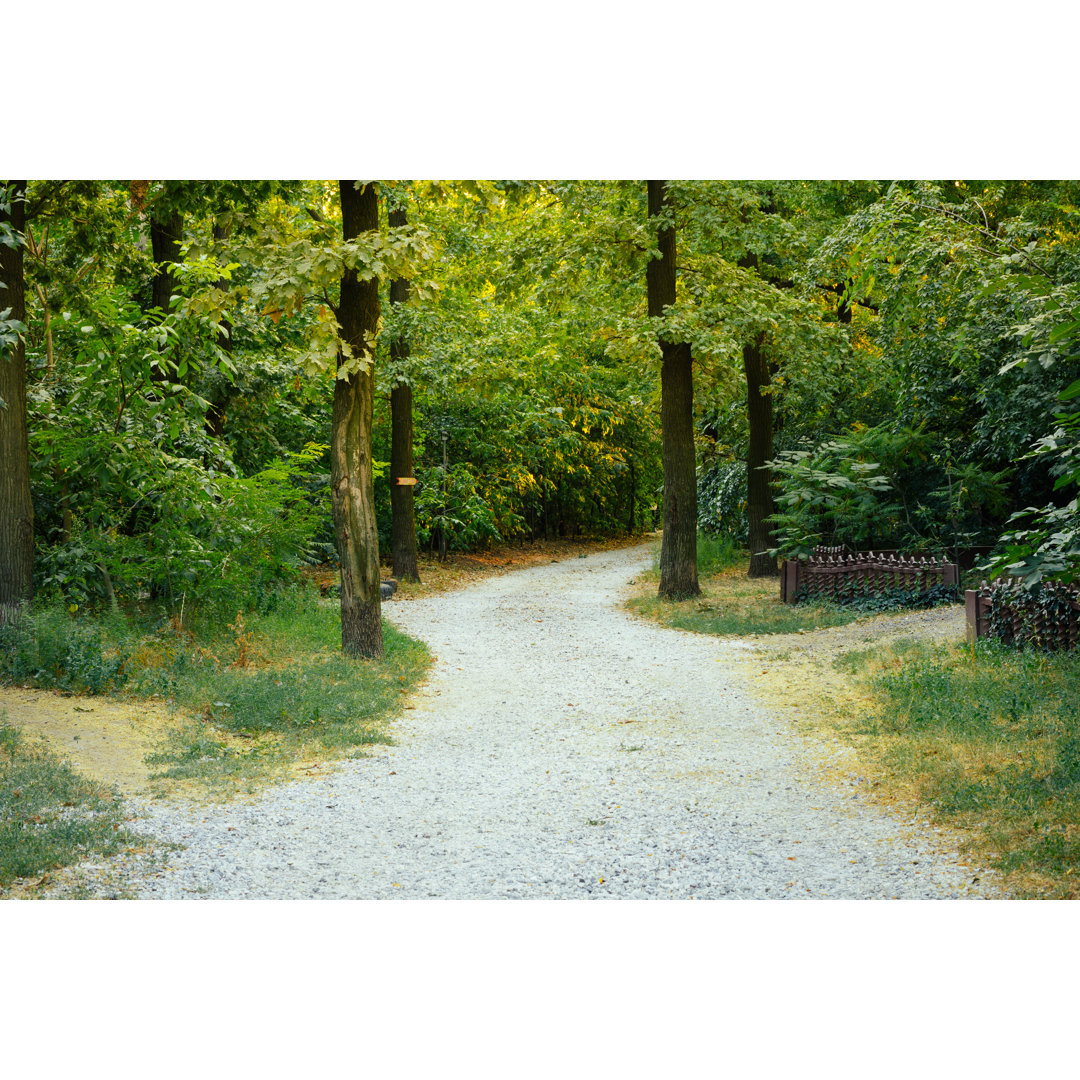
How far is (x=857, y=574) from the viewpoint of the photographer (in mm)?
12938

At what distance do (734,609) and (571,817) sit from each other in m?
8.31

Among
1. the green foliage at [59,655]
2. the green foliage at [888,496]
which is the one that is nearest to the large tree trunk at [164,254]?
the green foliage at [59,655]

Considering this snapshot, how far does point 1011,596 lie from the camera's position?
816cm

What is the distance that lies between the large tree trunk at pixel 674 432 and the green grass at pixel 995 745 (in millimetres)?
5454

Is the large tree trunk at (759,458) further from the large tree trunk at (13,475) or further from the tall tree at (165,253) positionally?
the large tree trunk at (13,475)

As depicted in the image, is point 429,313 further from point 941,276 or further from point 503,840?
point 503,840

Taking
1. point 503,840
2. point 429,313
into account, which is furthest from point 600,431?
point 503,840

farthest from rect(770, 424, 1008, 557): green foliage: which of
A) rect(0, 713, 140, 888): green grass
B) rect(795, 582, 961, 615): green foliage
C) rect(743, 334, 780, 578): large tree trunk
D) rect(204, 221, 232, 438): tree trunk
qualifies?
rect(0, 713, 140, 888): green grass

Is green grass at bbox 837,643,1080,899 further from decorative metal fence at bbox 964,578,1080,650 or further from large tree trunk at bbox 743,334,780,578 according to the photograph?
large tree trunk at bbox 743,334,780,578

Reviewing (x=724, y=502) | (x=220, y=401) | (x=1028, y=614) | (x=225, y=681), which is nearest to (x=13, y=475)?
(x=225, y=681)

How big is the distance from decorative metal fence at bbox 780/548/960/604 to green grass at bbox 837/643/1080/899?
3431 millimetres

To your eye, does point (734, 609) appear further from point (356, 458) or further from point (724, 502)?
point (356, 458)

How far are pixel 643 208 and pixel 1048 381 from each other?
20.6 feet

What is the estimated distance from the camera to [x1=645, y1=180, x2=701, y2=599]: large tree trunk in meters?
14.2
